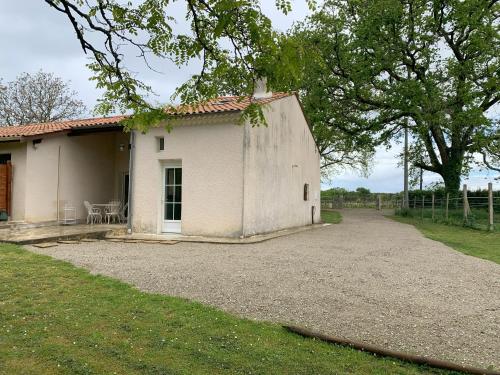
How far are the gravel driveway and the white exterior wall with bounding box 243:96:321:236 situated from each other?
2.18 m

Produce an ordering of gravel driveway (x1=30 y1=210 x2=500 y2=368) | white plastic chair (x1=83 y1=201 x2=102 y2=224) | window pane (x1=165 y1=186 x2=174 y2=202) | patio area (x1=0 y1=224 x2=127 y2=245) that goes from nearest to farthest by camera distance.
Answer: gravel driveway (x1=30 y1=210 x2=500 y2=368) → patio area (x1=0 y1=224 x2=127 y2=245) → window pane (x1=165 y1=186 x2=174 y2=202) → white plastic chair (x1=83 y1=201 x2=102 y2=224)

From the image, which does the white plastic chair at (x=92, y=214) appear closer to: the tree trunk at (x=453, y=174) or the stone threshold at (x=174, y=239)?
the stone threshold at (x=174, y=239)

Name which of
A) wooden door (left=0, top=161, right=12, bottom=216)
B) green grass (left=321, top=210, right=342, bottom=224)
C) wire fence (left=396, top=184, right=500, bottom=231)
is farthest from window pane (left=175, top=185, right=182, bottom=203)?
wire fence (left=396, top=184, right=500, bottom=231)

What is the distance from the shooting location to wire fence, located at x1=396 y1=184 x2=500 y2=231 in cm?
1926

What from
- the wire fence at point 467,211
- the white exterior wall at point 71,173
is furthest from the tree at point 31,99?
the wire fence at point 467,211

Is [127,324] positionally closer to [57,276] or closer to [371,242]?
[57,276]

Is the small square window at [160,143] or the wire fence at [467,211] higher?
the small square window at [160,143]

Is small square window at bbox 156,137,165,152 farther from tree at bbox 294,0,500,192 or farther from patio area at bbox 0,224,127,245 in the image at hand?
tree at bbox 294,0,500,192

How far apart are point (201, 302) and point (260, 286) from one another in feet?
4.21

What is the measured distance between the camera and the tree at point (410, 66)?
854 inches

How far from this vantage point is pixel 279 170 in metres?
15.4

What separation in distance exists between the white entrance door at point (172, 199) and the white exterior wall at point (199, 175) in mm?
175

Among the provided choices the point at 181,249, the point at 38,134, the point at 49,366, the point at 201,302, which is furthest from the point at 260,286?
the point at 38,134

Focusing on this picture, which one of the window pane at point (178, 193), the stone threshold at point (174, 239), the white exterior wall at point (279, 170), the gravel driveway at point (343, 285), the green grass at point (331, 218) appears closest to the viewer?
the gravel driveway at point (343, 285)
